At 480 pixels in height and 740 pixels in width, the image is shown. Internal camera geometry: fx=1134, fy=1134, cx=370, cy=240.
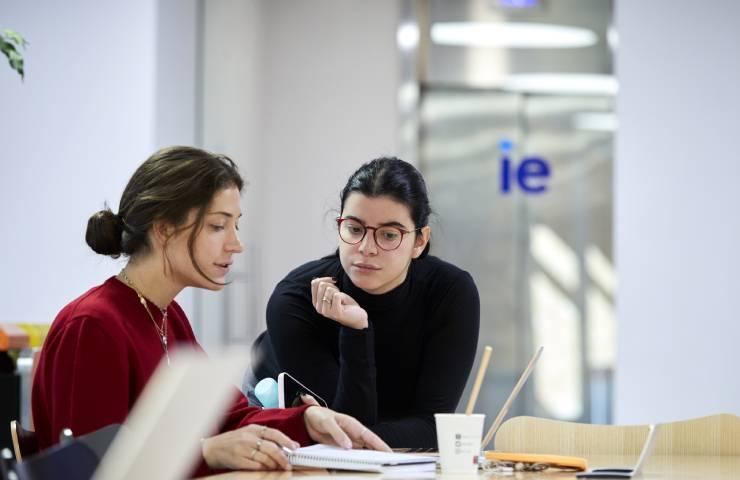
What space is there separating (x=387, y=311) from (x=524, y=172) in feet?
13.9

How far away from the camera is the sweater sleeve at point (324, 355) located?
2658 millimetres

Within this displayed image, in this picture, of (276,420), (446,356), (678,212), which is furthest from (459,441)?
(678,212)

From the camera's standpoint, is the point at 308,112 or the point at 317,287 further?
the point at 308,112

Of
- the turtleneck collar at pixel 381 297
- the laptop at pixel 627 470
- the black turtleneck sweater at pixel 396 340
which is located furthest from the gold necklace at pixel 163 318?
the laptop at pixel 627 470

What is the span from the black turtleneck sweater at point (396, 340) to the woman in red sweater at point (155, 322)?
423mm

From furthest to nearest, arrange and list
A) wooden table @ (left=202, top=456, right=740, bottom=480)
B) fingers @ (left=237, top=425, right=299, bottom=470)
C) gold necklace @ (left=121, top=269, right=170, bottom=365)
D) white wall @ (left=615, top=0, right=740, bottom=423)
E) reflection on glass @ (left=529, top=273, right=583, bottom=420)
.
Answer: reflection on glass @ (left=529, top=273, right=583, bottom=420)
white wall @ (left=615, top=0, right=740, bottom=423)
gold necklace @ (left=121, top=269, right=170, bottom=365)
fingers @ (left=237, top=425, right=299, bottom=470)
wooden table @ (left=202, top=456, right=740, bottom=480)

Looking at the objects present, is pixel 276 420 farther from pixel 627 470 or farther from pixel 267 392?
pixel 627 470

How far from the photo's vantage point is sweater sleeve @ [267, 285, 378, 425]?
8.72 ft

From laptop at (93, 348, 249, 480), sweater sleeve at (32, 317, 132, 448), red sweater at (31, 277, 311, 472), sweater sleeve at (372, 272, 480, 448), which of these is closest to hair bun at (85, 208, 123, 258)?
red sweater at (31, 277, 311, 472)

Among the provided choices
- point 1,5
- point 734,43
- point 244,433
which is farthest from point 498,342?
point 244,433

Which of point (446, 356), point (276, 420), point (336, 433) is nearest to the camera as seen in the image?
point (336, 433)

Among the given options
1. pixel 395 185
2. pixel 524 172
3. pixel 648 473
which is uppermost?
pixel 524 172

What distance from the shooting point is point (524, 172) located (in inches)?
275

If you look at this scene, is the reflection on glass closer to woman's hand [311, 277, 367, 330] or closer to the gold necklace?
woman's hand [311, 277, 367, 330]
